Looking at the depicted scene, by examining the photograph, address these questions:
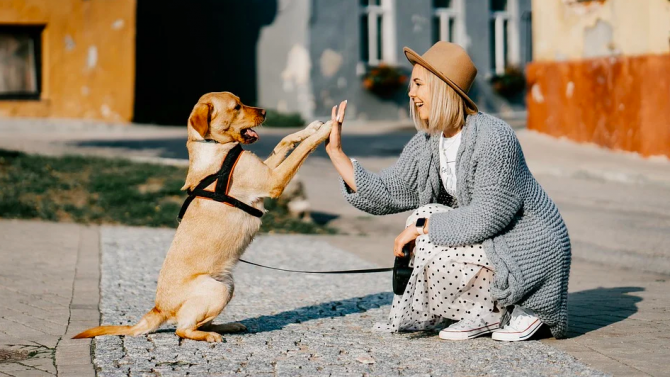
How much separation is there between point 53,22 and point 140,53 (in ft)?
10.2

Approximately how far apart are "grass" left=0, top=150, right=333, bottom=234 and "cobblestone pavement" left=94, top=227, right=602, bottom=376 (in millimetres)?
2805

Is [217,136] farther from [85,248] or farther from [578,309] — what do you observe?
[85,248]

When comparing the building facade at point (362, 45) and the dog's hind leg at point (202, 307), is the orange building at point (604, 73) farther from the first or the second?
the building facade at point (362, 45)

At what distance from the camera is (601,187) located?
10.6 m

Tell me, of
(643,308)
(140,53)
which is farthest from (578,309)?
(140,53)

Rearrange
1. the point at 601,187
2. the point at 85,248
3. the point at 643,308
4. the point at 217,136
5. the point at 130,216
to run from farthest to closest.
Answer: the point at 601,187 → the point at 130,216 → the point at 85,248 → the point at 643,308 → the point at 217,136

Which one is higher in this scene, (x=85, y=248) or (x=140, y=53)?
(x=140, y=53)

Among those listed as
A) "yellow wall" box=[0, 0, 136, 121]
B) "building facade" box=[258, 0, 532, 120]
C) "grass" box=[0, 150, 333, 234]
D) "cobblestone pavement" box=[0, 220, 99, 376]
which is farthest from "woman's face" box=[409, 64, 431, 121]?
"building facade" box=[258, 0, 532, 120]

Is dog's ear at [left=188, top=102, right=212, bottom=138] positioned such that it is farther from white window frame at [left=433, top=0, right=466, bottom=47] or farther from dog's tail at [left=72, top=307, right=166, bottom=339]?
white window frame at [left=433, top=0, right=466, bottom=47]

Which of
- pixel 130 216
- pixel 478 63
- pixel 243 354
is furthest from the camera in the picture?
pixel 478 63

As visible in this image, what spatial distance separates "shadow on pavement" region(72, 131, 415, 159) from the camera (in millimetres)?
15883

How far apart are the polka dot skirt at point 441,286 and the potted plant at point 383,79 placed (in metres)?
18.7

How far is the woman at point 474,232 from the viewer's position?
189 inches

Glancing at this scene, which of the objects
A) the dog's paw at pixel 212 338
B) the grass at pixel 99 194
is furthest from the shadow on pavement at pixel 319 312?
the grass at pixel 99 194
